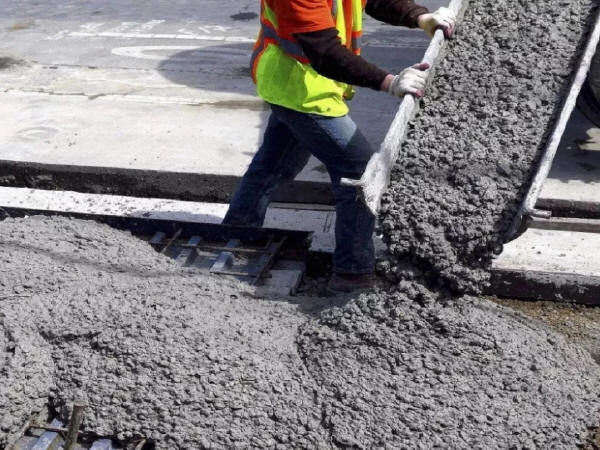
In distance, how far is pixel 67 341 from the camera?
3.45 m

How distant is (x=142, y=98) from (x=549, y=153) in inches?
180

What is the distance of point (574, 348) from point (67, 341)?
218cm

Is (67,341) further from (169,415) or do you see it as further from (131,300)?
(169,415)

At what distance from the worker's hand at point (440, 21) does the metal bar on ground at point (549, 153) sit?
2.09 ft

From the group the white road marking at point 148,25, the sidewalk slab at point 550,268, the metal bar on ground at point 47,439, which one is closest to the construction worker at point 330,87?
the sidewalk slab at point 550,268

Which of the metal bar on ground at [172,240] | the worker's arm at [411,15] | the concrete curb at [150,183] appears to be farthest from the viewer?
the concrete curb at [150,183]

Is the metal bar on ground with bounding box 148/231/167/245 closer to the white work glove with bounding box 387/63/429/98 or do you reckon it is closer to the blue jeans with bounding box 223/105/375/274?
the blue jeans with bounding box 223/105/375/274

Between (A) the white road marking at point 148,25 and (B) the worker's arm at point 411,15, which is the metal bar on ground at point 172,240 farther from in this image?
(A) the white road marking at point 148,25

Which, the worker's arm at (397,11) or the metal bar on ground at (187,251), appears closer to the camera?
the worker's arm at (397,11)

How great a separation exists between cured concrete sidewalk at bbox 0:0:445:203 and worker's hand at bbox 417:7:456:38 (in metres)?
1.48

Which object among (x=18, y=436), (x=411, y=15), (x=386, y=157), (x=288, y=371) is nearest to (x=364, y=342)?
(x=288, y=371)

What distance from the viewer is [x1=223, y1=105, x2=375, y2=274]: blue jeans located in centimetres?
396

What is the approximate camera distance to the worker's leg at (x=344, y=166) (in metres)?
3.95

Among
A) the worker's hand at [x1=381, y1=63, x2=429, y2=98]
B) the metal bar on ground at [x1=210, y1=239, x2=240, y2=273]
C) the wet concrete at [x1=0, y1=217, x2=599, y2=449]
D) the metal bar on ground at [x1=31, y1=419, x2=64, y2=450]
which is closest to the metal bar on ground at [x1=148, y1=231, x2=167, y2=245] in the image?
the metal bar on ground at [x1=210, y1=239, x2=240, y2=273]
